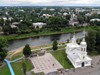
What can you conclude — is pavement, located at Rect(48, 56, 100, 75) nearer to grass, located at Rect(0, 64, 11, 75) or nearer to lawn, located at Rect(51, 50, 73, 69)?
lawn, located at Rect(51, 50, 73, 69)

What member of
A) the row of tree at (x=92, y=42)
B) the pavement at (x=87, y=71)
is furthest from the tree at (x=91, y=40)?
the pavement at (x=87, y=71)

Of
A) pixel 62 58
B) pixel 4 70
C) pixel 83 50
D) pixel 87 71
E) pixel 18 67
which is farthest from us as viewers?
pixel 62 58

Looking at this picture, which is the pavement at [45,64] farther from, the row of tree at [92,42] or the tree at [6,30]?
the tree at [6,30]

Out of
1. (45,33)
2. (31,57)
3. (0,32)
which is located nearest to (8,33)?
(0,32)

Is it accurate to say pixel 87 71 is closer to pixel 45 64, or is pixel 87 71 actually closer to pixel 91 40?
pixel 45 64

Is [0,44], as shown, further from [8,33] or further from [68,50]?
[8,33]

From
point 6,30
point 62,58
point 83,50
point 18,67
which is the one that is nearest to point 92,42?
point 83,50

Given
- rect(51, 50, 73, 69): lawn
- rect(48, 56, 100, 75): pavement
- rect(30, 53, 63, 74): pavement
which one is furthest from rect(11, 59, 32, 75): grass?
rect(48, 56, 100, 75): pavement

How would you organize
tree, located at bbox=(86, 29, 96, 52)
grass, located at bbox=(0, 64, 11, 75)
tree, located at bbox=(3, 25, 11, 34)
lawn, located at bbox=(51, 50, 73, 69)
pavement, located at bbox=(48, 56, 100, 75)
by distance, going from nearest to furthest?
pavement, located at bbox=(48, 56, 100, 75), grass, located at bbox=(0, 64, 11, 75), lawn, located at bbox=(51, 50, 73, 69), tree, located at bbox=(86, 29, 96, 52), tree, located at bbox=(3, 25, 11, 34)
